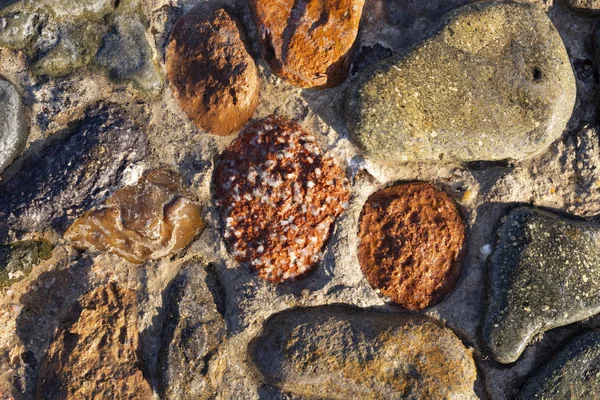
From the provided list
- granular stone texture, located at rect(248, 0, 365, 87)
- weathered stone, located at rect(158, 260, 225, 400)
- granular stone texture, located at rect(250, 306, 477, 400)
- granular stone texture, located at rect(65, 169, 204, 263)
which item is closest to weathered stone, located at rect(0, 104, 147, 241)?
granular stone texture, located at rect(65, 169, 204, 263)

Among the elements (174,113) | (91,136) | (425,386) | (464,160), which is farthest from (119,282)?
(464,160)

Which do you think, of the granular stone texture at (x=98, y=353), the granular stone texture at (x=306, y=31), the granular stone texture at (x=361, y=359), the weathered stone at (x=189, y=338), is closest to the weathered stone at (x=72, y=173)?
the granular stone texture at (x=98, y=353)

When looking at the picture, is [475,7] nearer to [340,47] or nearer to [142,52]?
[340,47]

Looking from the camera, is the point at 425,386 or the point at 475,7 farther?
the point at 475,7

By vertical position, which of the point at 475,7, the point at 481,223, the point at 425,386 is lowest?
the point at 425,386

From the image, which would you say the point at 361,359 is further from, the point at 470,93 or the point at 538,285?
the point at 470,93

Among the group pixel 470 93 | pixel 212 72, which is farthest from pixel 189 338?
pixel 470 93

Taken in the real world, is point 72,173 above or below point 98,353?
above
